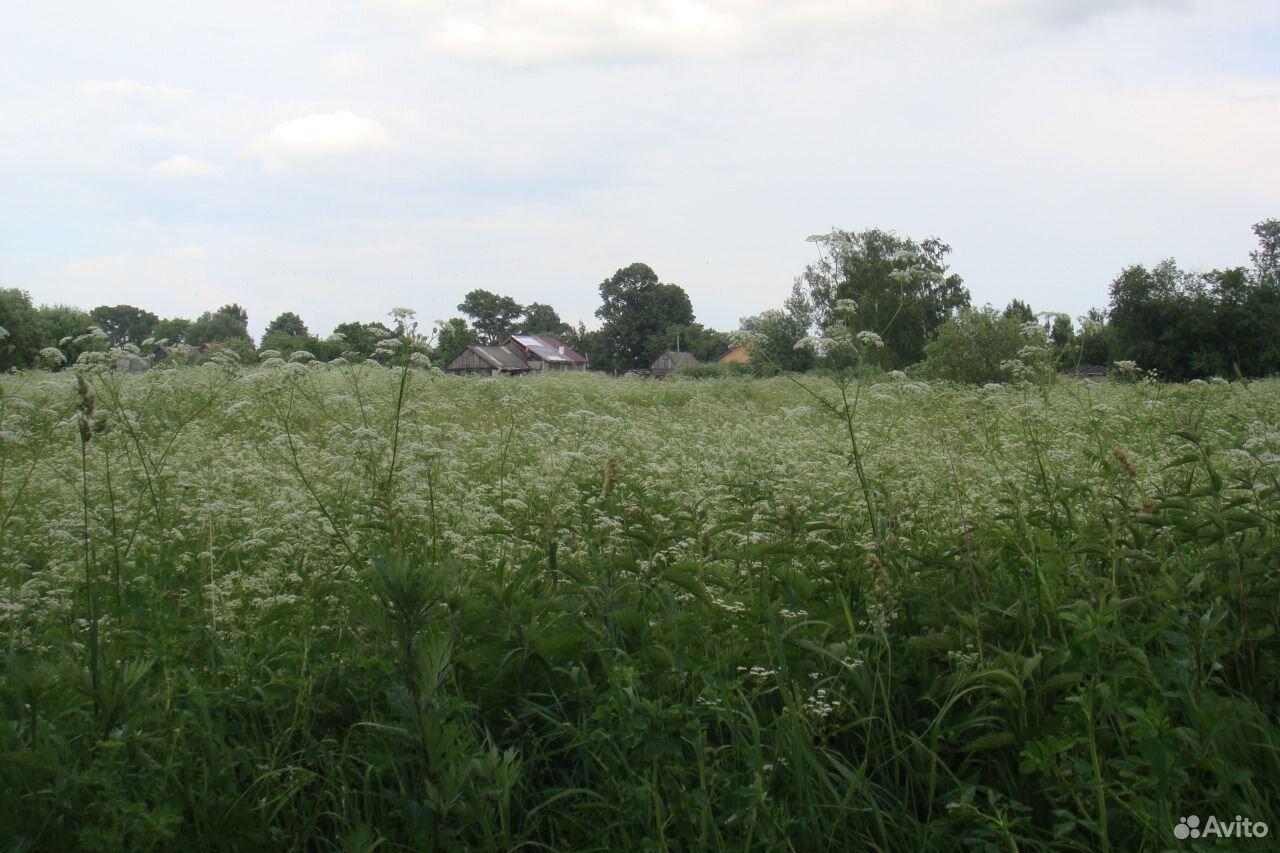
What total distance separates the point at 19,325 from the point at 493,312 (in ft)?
191

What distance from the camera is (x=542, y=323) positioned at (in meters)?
83.2

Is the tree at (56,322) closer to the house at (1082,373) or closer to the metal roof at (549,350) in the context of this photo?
the house at (1082,373)

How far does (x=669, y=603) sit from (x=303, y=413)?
7613mm

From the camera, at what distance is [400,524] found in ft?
10.2

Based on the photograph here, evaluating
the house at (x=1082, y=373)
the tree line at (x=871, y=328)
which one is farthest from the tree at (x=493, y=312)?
the house at (x=1082, y=373)

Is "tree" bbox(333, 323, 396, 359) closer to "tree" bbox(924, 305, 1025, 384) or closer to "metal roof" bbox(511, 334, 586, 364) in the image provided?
"tree" bbox(924, 305, 1025, 384)

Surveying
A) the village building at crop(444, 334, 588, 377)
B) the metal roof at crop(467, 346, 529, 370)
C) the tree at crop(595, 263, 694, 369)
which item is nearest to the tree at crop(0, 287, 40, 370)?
the village building at crop(444, 334, 588, 377)

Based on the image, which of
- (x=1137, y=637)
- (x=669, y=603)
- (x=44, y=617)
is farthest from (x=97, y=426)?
(x=1137, y=637)

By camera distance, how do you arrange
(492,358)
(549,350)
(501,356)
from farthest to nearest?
(549,350) < (501,356) < (492,358)

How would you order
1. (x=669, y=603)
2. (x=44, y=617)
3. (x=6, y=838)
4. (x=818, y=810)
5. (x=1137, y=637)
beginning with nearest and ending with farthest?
1. (x=6, y=838)
2. (x=818, y=810)
3. (x=1137, y=637)
4. (x=669, y=603)
5. (x=44, y=617)

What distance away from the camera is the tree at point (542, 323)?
81.0 m

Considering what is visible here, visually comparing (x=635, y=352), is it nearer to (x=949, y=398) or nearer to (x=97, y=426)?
(x=949, y=398)

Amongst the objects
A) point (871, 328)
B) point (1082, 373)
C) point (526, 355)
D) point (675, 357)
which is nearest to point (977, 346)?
point (1082, 373)

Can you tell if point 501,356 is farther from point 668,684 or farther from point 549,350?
point 668,684
